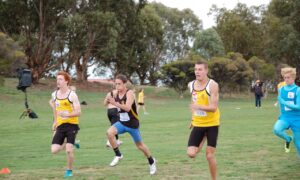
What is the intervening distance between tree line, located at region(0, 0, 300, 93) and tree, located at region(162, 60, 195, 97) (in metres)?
0.11

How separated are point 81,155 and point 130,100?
11.5 ft

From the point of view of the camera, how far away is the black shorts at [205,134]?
8008 millimetres

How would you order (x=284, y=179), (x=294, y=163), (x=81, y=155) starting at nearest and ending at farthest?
1. (x=284, y=179)
2. (x=294, y=163)
3. (x=81, y=155)

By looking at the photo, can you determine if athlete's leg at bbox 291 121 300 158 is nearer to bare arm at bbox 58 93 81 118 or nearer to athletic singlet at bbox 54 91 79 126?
bare arm at bbox 58 93 81 118

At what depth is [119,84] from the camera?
396 inches

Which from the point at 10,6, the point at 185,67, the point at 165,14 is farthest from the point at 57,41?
the point at 165,14

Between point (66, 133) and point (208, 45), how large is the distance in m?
65.9

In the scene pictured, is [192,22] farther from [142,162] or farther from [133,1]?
[142,162]

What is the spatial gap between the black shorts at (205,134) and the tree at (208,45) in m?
66.5

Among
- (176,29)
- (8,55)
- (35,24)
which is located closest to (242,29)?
(176,29)

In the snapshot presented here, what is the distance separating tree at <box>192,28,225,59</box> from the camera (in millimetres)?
74175

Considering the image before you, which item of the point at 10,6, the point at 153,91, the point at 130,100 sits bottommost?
the point at 153,91

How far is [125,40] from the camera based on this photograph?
59.3m

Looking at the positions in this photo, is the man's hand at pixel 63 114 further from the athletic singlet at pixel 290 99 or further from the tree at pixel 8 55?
the tree at pixel 8 55
